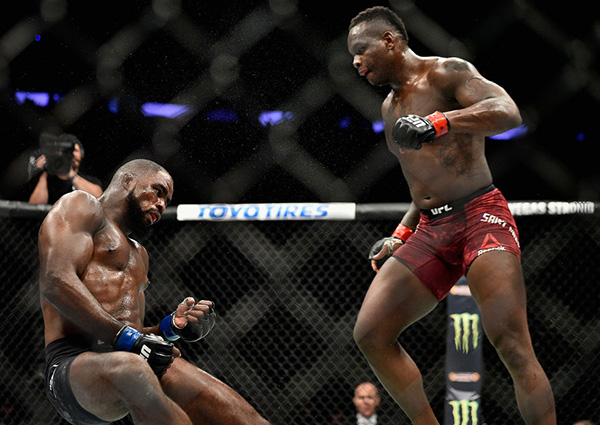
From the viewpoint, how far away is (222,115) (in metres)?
6.12

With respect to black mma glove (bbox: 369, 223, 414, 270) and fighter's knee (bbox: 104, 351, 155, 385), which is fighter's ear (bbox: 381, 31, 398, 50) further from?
fighter's knee (bbox: 104, 351, 155, 385)

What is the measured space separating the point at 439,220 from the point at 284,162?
13.4 feet

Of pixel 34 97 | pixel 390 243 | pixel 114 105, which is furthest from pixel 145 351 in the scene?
pixel 114 105

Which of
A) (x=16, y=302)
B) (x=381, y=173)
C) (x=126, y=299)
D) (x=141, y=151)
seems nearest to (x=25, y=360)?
(x=16, y=302)

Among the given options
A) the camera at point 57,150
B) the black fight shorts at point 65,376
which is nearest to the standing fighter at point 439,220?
the black fight shorts at point 65,376

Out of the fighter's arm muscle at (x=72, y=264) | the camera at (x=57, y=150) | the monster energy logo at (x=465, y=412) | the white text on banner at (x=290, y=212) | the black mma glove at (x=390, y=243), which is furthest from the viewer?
the camera at (x=57, y=150)

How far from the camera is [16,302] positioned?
335cm

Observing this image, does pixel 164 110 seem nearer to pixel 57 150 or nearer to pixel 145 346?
pixel 57 150

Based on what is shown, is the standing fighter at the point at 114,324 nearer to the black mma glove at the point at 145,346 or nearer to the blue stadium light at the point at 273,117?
the black mma glove at the point at 145,346

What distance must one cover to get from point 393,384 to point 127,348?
2.55 feet

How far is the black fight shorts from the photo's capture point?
2.07 m

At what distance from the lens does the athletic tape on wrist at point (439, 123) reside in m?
1.89

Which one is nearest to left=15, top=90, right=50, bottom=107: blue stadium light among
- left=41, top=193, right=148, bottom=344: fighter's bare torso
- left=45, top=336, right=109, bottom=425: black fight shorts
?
left=41, top=193, right=148, bottom=344: fighter's bare torso

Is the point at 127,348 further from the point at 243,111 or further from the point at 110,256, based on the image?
the point at 243,111
